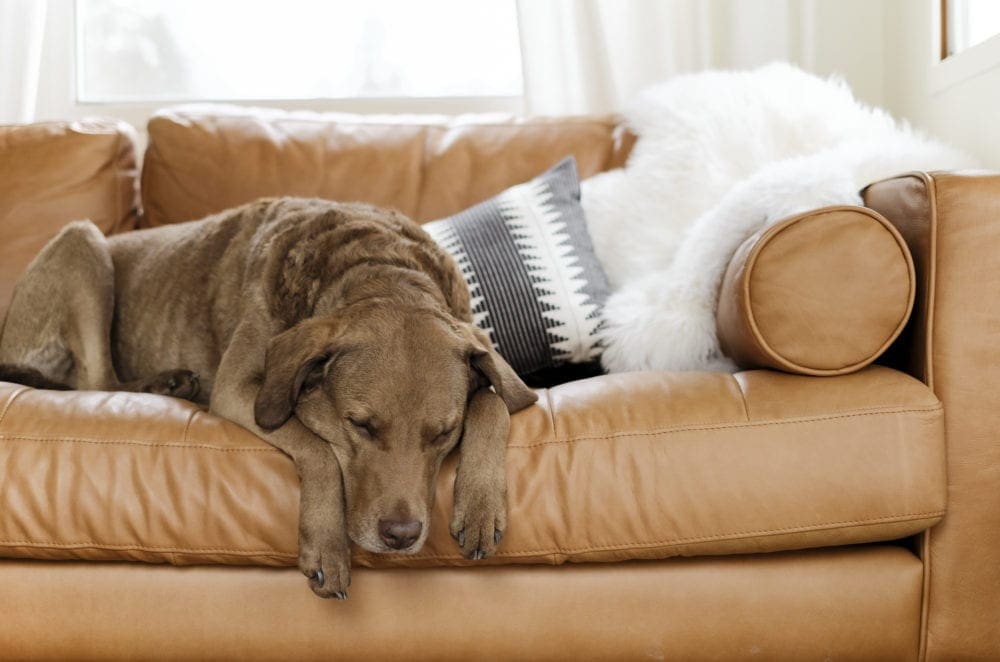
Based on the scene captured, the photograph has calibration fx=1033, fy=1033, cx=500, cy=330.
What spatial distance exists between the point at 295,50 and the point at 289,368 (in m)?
2.51

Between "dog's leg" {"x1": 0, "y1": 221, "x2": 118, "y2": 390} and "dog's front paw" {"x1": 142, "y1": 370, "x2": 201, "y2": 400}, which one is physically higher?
"dog's leg" {"x1": 0, "y1": 221, "x2": 118, "y2": 390}

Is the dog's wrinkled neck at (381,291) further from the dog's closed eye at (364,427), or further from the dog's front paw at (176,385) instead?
the dog's front paw at (176,385)

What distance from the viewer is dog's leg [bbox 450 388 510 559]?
5.89 feet

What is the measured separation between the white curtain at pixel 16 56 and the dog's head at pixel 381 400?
7.71 feet

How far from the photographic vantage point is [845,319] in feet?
6.40

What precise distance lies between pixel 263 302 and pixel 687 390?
914 mm

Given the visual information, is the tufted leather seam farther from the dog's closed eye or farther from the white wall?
the white wall

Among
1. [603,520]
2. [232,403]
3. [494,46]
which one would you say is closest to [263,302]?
[232,403]

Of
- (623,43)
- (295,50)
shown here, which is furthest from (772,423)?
(295,50)

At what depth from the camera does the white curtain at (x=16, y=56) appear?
12.1 ft

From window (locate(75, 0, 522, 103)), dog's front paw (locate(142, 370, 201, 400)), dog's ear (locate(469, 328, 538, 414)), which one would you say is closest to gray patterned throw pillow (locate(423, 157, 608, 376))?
dog's ear (locate(469, 328, 538, 414))

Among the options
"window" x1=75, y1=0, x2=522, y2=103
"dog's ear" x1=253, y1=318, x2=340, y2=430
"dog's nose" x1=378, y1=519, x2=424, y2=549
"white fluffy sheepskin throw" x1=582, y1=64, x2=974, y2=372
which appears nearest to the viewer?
"dog's nose" x1=378, y1=519, x2=424, y2=549

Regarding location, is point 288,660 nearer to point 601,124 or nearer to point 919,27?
point 601,124

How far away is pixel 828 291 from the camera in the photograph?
1958 millimetres
